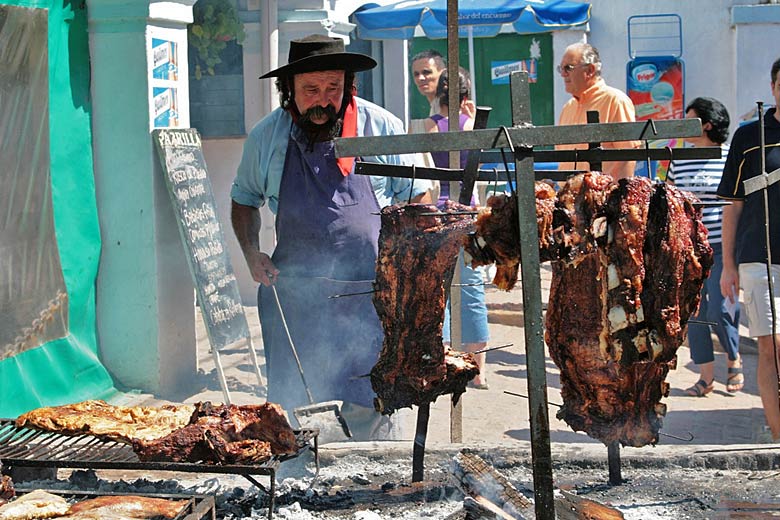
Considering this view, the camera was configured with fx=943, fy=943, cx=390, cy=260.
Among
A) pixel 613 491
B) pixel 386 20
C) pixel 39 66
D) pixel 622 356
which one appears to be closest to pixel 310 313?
pixel 613 491

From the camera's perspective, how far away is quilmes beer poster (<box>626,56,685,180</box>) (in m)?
16.0

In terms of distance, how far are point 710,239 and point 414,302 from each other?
4.43 meters

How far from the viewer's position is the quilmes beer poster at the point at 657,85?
16.0 metres

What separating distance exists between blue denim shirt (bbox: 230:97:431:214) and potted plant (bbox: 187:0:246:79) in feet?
17.3

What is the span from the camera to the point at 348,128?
A: 18.5 feet

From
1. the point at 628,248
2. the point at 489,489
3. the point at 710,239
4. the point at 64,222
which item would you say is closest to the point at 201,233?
the point at 64,222

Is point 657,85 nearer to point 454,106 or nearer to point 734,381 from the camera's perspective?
point 734,381

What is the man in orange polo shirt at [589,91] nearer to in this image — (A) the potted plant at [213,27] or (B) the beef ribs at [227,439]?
(B) the beef ribs at [227,439]

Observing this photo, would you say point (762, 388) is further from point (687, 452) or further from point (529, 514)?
point (529, 514)

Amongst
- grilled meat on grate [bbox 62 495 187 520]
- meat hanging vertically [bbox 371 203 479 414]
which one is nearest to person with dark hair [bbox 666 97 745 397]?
meat hanging vertically [bbox 371 203 479 414]

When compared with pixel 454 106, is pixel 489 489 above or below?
below

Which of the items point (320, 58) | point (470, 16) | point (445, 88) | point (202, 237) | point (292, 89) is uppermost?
point (470, 16)

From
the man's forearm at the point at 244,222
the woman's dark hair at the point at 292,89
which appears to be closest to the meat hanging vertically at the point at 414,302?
the woman's dark hair at the point at 292,89

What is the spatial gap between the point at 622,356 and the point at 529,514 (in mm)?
721
